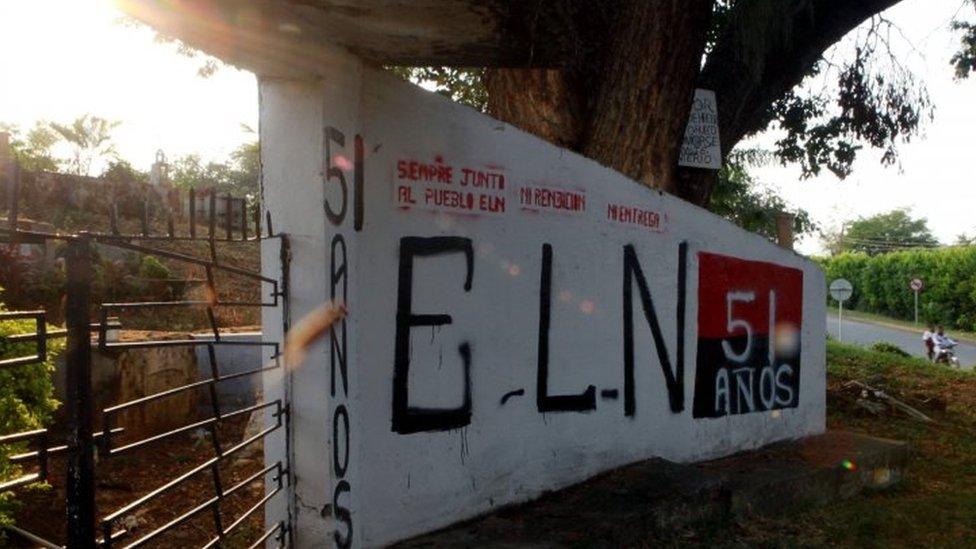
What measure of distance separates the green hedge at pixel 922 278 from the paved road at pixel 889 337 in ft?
3.80

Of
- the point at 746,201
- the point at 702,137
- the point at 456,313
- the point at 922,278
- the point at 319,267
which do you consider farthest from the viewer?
the point at 922,278

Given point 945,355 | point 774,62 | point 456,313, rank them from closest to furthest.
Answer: point 456,313 < point 774,62 < point 945,355

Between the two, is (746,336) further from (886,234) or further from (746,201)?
(886,234)

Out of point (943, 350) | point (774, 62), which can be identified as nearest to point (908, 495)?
point (774, 62)

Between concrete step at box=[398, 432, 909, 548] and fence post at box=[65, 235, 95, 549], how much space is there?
1579mm

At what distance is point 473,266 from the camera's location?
3994 mm

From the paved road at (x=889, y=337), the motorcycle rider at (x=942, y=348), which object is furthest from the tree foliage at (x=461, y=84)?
the paved road at (x=889, y=337)

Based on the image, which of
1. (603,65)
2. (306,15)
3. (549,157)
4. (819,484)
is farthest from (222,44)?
(819,484)

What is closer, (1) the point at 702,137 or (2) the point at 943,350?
(1) the point at 702,137

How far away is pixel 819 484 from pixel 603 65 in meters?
3.19

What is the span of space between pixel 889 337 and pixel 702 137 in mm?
29440

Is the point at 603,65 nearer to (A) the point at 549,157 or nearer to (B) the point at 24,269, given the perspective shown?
(A) the point at 549,157

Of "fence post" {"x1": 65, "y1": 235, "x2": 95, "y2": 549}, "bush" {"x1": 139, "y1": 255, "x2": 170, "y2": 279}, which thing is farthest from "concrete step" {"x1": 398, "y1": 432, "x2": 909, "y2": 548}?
"bush" {"x1": 139, "y1": 255, "x2": 170, "y2": 279}

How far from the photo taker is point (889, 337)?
108 ft
